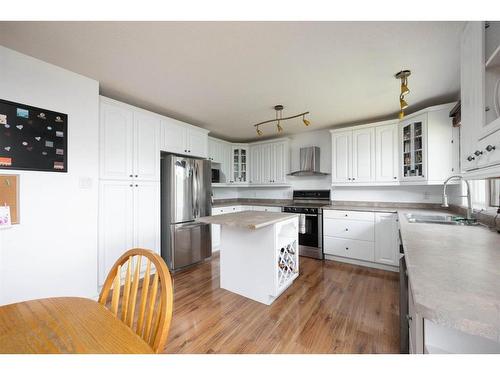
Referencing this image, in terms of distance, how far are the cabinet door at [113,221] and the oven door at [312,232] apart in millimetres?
2572

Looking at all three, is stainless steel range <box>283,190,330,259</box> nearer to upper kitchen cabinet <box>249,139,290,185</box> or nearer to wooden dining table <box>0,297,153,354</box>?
upper kitchen cabinet <box>249,139,290,185</box>

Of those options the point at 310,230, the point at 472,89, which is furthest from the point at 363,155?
the point at 472,89

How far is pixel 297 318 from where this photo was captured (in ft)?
6.15

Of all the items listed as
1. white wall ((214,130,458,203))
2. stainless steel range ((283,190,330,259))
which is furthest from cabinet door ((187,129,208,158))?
stainless steel range ((283,190,330,259))

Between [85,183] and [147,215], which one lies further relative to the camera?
[147,215]

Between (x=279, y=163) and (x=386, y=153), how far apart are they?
184 centimetres

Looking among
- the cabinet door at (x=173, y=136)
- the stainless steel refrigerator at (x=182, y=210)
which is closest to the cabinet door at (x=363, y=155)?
the stainless steel refrigerator at (x=182, y=210)

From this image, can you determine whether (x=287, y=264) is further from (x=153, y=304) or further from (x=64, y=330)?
(x=64, y=330)

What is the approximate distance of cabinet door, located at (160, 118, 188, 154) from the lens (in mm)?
2961

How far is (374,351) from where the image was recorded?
1.48 m

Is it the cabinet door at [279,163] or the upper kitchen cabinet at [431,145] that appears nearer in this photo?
the upper kitchen cabinet at [431,145]

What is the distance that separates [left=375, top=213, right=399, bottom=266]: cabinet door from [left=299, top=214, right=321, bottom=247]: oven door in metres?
0.82

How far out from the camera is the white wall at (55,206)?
5.46ft

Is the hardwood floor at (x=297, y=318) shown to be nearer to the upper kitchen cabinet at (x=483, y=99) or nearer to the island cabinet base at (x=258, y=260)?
the island cabinet base at (x=258, y=260)
